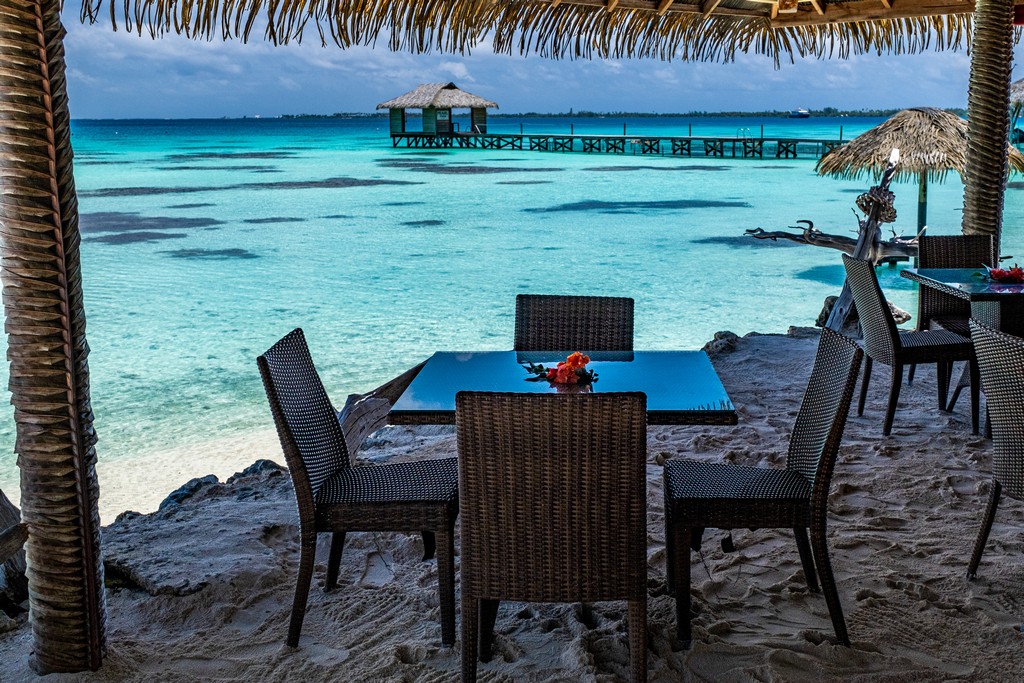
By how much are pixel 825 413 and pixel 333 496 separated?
4.17 feet

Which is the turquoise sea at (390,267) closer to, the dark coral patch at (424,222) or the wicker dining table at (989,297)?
the dark coral patch at (424,222)

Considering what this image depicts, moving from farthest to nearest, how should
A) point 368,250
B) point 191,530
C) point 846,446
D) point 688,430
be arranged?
point 368,250 < point 688,430 < point 846,446 < point 191,530

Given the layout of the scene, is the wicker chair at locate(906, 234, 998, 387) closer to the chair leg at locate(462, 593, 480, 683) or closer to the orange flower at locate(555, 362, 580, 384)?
the orange flower at locate(555, 362, 580, 384)

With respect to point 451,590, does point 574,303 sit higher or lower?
higher

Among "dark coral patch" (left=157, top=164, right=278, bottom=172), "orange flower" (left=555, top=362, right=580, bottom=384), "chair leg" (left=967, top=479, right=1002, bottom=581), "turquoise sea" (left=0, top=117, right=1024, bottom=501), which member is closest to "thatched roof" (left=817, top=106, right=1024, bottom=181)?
"turquoise sea" (left=0, top=117, right=1024, bottom=501)

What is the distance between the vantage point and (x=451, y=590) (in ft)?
8.38

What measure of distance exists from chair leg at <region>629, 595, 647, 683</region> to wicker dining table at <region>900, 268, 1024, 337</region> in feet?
8.67

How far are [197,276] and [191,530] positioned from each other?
11.2 metres

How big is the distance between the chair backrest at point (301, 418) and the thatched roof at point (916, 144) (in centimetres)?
841

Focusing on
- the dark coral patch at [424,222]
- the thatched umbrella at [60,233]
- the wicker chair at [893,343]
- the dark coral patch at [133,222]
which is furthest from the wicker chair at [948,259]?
the dark coral patch at [133,222]

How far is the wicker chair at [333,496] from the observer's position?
2449mm

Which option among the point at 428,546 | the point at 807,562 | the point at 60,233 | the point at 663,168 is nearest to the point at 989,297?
the point at 807,562

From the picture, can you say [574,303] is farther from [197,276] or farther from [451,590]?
[197,276]

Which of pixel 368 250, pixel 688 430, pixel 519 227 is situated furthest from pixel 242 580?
pixel 519 227
